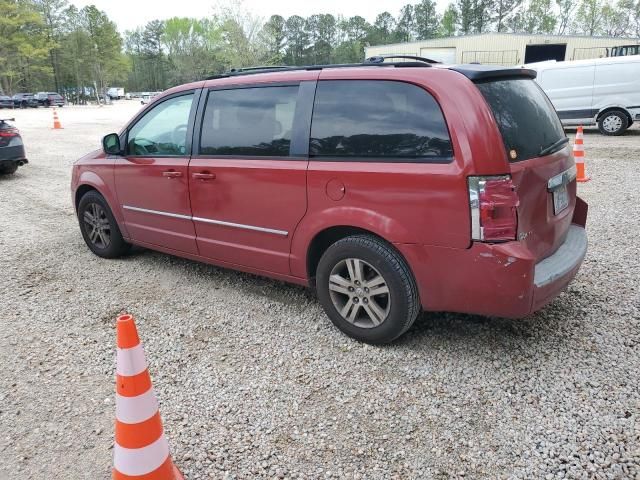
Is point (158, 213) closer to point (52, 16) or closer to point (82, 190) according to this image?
point (82, 190)

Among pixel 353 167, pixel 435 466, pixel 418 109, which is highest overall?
pixel 418 109

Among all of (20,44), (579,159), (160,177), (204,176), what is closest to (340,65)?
(204,176)

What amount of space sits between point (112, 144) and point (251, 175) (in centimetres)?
189

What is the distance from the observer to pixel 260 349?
3381 millimetres

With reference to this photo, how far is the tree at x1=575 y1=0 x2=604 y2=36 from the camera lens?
223 ft

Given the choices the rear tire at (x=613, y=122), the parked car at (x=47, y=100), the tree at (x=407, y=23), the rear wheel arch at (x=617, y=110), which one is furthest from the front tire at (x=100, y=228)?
the tree at (x=407, y=23)

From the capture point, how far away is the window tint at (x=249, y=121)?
3.54 m

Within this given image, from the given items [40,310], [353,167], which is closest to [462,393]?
[353,167]

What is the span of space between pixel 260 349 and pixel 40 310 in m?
2.02

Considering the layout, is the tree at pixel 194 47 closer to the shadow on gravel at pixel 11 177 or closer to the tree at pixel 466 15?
the tree at pixel 466 15

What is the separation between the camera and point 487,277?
278 cm

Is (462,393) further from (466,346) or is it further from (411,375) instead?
(466,346)

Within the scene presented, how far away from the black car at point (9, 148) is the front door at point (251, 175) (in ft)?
25.7

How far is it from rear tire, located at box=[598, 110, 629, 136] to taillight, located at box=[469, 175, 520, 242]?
1319 cm
